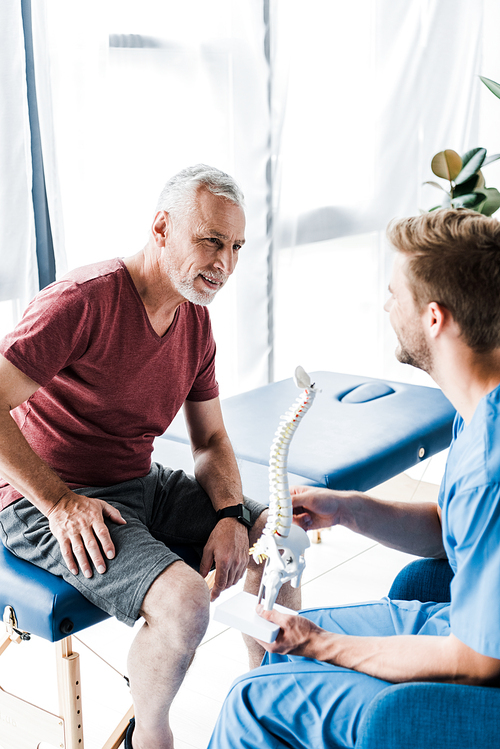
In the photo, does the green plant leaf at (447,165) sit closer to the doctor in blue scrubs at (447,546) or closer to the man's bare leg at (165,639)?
the doctor in blue scrubs at (447,546)

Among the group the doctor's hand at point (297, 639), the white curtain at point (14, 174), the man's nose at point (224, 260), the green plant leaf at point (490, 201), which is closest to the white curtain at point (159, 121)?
the white curtain at point (14, 174)

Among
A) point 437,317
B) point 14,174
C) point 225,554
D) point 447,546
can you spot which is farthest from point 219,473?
point 14,174

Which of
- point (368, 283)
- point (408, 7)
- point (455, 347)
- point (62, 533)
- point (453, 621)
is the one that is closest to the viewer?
point (453, 621)

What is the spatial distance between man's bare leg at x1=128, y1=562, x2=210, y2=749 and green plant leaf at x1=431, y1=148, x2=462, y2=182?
78.0 inches

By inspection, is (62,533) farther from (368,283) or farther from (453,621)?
(368,283)

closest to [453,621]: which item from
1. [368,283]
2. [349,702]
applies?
[349,702]

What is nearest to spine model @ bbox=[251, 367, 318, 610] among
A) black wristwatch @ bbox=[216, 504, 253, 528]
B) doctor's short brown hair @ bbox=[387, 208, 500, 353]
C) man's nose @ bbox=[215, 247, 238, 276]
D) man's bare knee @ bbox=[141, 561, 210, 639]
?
man's bare knee @ bbox=[141, 561, 210, 639]

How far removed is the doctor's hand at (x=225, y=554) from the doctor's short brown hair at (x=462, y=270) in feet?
2.47

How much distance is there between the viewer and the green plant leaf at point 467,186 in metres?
2.83

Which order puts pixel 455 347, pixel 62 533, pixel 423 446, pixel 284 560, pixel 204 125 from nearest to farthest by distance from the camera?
pixel 455 347
pixel 284 560
pixel 62 533
pixel 423 446
pixel 204 125

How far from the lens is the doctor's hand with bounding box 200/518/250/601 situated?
161cm

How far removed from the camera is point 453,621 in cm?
104

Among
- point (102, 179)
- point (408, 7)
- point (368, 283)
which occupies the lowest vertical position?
point (368, 283)

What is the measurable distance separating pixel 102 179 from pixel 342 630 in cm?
180
